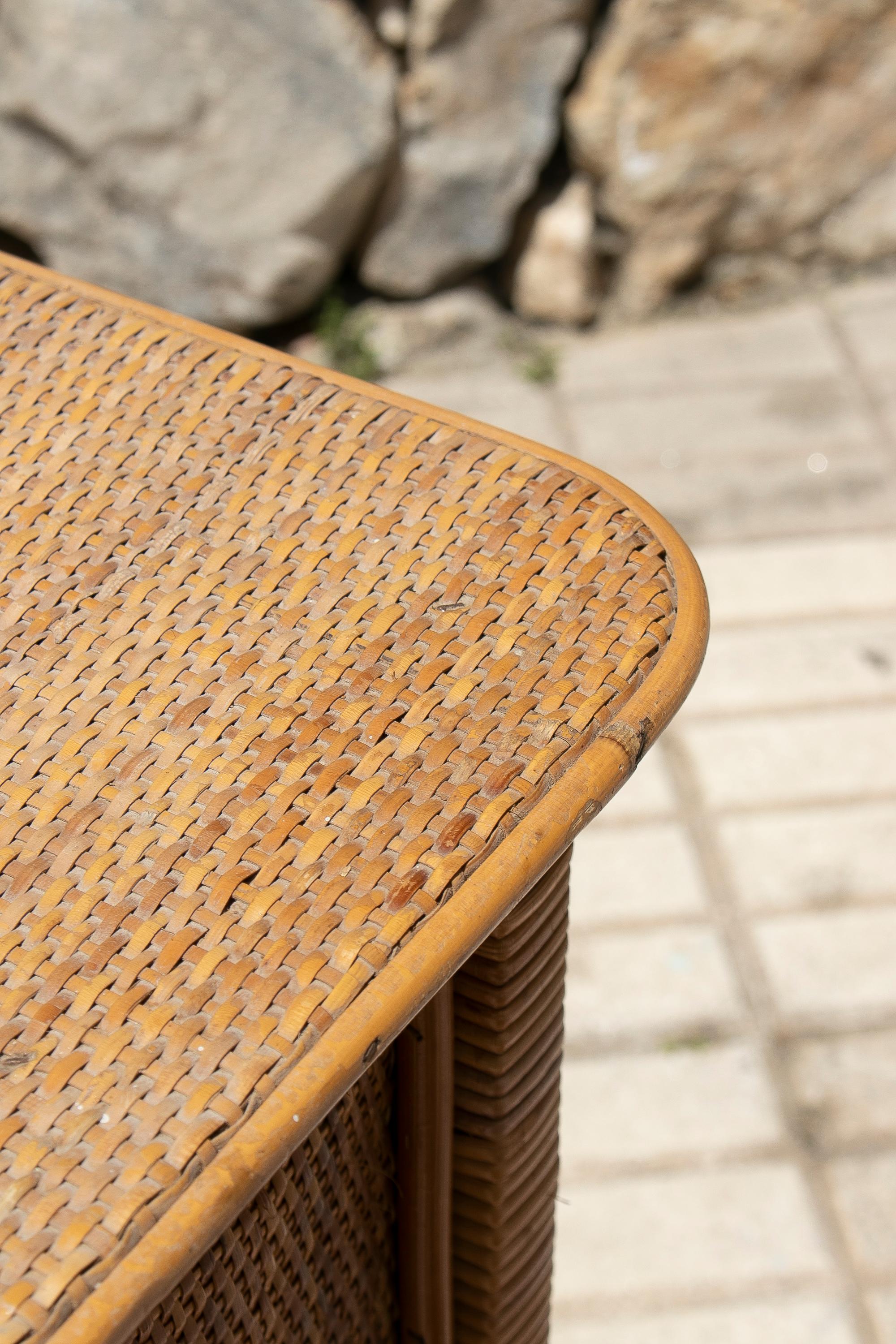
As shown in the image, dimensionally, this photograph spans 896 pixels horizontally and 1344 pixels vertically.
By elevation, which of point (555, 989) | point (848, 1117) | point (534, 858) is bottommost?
point (848, 1117)

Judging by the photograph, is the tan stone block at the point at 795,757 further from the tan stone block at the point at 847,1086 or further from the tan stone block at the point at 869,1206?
the tan stone block at the point at 869,1206

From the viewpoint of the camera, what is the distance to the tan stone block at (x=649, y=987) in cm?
171

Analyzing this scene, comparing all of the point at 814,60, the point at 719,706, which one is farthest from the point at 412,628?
the point at 814,60

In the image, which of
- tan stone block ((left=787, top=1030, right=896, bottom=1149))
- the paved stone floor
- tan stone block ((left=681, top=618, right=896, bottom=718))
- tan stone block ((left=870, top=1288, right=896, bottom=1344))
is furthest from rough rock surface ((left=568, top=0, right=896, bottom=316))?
tan stone block ((left=870, top=1288, right=896, bottom=1344))

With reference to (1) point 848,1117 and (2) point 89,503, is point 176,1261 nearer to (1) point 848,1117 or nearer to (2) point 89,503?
(2) point 89,503

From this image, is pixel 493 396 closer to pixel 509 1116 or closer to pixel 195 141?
pixel 195 141

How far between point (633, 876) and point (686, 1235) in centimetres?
47

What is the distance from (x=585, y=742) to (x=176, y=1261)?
0.27 metres

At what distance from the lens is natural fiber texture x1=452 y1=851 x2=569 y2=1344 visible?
2.54 ft

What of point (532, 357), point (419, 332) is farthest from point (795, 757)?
point (419, 332)

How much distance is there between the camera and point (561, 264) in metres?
2.74

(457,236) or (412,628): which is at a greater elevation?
(412,628)

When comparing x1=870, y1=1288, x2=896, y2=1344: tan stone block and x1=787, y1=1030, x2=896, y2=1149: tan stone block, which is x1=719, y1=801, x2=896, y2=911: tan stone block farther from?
x1=870, y1=1288, x2=896, y2=1344: tan stone block

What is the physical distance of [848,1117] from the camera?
161 centimetres
